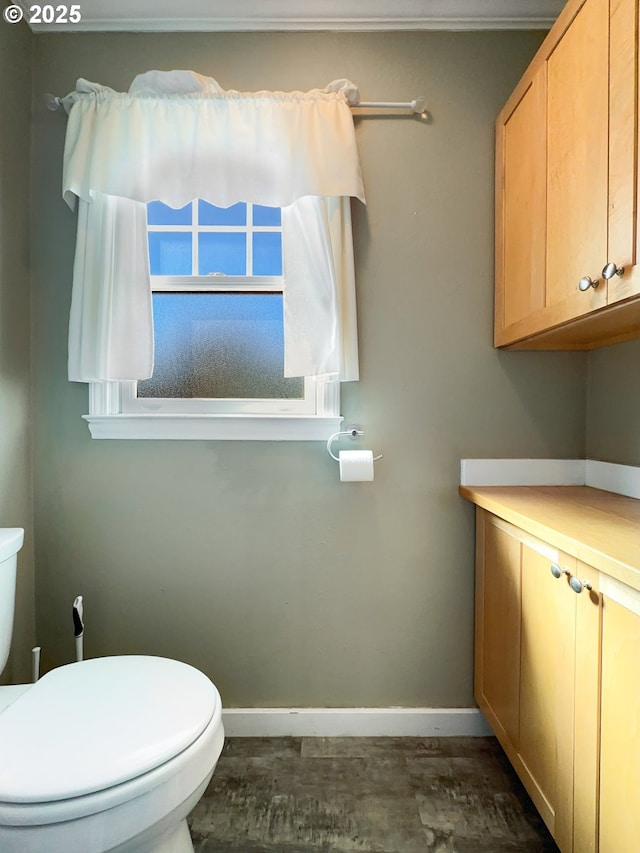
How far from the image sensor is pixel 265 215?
1.88 meters

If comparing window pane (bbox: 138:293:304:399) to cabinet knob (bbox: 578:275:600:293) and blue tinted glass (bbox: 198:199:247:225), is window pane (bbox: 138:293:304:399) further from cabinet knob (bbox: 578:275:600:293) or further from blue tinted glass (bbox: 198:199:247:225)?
cabinet knob (bbox: 578:275:600:293)

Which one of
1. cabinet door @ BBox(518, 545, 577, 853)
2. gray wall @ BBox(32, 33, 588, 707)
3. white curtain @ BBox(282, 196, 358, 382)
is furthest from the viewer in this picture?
gray wall @ BBox(32, 33, 588, 707)

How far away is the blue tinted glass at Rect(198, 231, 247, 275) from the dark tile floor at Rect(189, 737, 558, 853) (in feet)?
5.40

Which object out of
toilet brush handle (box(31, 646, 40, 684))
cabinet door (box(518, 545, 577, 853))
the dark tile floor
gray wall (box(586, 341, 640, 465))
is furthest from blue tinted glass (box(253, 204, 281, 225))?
the dark tile floor

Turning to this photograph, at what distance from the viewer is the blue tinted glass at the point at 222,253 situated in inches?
74.4

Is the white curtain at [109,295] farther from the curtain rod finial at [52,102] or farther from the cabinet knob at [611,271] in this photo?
the cabinet knob at [611,271]

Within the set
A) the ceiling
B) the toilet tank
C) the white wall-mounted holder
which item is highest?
the ceiling

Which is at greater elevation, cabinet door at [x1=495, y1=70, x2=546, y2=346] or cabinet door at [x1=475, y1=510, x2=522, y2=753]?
cabinet door at [x1=495, y1=70, x2=546, y2=346]

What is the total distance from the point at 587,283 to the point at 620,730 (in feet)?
2.95

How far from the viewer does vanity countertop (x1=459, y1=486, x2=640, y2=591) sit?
3.18 feet

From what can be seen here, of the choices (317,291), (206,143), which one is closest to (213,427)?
(317,291)

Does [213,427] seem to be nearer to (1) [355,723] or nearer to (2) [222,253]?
(2) [222,253]

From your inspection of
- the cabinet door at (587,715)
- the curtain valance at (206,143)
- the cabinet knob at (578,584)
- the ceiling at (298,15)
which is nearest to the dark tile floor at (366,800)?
the cabinet door at (587,715)

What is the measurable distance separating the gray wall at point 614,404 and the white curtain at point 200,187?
83cm
